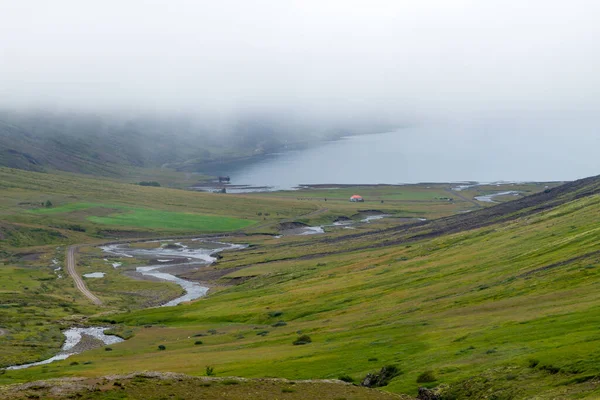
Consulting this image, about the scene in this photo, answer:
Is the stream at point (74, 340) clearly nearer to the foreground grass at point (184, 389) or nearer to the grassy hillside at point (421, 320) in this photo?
the grassy hillside at point (421, 320)

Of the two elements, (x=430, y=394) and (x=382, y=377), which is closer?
(x=430, y=394)

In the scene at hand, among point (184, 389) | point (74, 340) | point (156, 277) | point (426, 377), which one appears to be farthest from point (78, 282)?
point (426, 377)

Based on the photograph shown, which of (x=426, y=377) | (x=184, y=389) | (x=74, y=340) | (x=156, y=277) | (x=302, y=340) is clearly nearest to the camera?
(x=184, y=389)

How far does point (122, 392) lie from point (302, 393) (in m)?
10.8

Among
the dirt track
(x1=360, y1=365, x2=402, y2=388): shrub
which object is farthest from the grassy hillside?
the dirt track

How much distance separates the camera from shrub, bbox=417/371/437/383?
5052 centimetres

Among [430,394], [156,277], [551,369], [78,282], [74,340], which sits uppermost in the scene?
[551,369]

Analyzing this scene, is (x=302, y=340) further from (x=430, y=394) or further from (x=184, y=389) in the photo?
(x=184, y=389)

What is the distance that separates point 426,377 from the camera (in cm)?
5091

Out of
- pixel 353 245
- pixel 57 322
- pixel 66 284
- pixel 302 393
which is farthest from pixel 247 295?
pixel 302 393

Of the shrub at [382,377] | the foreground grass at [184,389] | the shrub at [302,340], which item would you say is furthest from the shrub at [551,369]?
the shrub at [302,340]

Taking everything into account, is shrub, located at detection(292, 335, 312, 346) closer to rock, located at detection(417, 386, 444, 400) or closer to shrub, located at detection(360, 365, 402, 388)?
shrub, located at detection(360, 365, 402, 388)

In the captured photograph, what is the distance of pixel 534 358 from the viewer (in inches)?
1938

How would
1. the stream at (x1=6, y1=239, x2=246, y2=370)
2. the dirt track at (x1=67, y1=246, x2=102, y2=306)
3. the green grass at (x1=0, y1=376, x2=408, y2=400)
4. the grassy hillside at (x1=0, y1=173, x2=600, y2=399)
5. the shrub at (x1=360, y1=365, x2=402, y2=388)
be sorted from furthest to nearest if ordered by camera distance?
the dirt track at (x1=67, y1=246, x2=102, y2=306), the stream at (x1=6, y1=239, x2=246, y2=370), the shrub at (x1=360, y1=365, x2=402, y2=388), the grassy hillside at (x1=0, y1=173, x2=600, y2=399), the green grass at (x1=0, y1=376, x2=408, y2=400)
